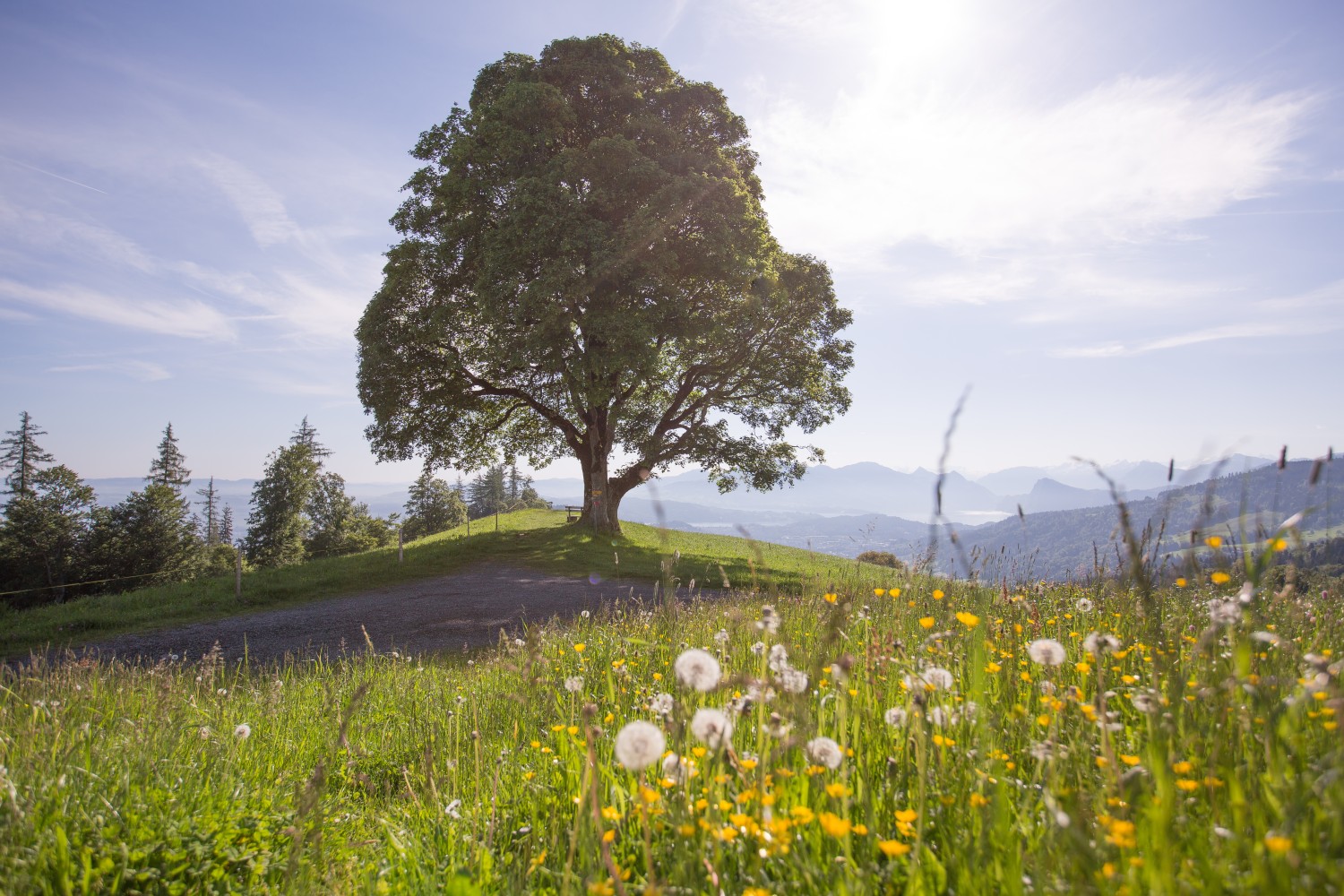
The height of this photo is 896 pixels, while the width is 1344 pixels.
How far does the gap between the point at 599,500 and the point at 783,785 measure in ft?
69.2

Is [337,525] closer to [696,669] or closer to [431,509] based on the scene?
[431,509]

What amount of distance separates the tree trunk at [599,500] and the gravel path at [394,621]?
22.1 ft

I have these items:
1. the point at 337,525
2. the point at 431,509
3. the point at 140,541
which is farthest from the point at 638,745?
the point at 431,509

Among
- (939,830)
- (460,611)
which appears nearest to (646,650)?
(939,830)

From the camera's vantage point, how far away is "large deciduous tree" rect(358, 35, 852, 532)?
61.4 ft

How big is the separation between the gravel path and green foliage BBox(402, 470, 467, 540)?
166 ft

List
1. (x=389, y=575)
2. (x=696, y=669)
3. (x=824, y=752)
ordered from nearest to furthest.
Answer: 1. (x=696, y=669)
2. (x=824, y=752)
3. (x=389, y=575)

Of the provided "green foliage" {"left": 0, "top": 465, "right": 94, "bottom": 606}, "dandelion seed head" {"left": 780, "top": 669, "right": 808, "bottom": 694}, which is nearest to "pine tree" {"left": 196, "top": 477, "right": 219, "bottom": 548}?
"green foliage" {"left": 0, "top": 465, "right": 94, "bottom": 606}

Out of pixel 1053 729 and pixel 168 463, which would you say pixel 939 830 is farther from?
pixel 168 463

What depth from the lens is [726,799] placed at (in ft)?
7.48

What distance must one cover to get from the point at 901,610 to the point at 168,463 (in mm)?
76583

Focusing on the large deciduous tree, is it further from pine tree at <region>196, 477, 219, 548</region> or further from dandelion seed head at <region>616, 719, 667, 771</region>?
pine tree at <region>196, 477, 219, 548</region>

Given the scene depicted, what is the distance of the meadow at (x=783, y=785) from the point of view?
5.45 feet

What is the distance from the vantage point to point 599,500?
75.6 ft
